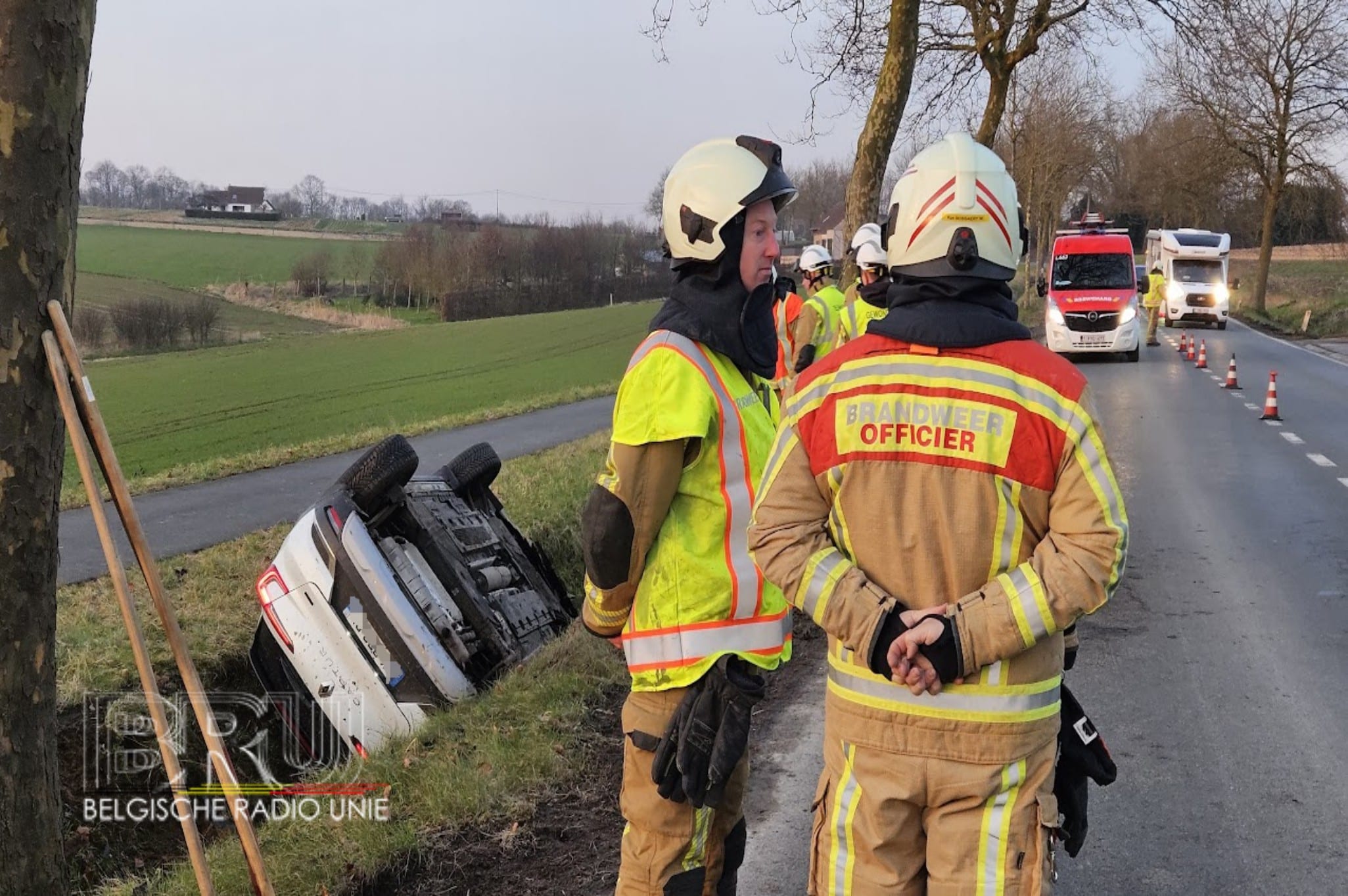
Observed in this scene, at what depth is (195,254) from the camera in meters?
61.7

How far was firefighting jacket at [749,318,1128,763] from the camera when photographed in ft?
7.88

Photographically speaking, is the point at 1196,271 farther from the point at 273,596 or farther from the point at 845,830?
the point at 845,830

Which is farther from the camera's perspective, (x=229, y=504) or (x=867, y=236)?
(x=229, y=504)

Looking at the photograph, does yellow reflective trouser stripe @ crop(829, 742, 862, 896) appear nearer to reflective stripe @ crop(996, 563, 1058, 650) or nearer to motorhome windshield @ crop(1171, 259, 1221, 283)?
reflective stripe @ crop(996, 563, 1058, 650)

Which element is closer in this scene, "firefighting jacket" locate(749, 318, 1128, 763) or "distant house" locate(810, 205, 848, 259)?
"firefighting jacket" locate(749, 318, 1128, 763)

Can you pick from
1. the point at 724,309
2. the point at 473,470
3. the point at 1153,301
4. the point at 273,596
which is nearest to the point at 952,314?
the point at 724,309

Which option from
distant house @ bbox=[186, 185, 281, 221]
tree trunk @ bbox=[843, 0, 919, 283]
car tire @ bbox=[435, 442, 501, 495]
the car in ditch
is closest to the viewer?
the car in ditch

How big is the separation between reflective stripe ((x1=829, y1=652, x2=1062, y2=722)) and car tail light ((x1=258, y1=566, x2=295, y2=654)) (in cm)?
370

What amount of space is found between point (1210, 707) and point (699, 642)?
351 centimetres

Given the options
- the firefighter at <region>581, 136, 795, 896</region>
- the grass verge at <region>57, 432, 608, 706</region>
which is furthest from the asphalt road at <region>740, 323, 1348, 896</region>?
the grass verge at <region>57, 432, 608, 706</region>

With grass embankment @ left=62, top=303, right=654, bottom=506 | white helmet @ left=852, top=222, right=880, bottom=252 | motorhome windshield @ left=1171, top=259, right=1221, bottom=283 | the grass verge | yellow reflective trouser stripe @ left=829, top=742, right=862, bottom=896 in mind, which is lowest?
grass embankment @ left=62, top=303, right=654, bottom=506

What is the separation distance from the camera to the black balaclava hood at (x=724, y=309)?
3061mm

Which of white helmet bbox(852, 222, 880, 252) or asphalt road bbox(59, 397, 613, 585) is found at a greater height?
white helmet bbox(852, 222, 880, 252)

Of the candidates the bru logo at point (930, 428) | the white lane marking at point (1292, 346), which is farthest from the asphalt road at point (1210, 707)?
the white lane marking at point (1292, 346)
